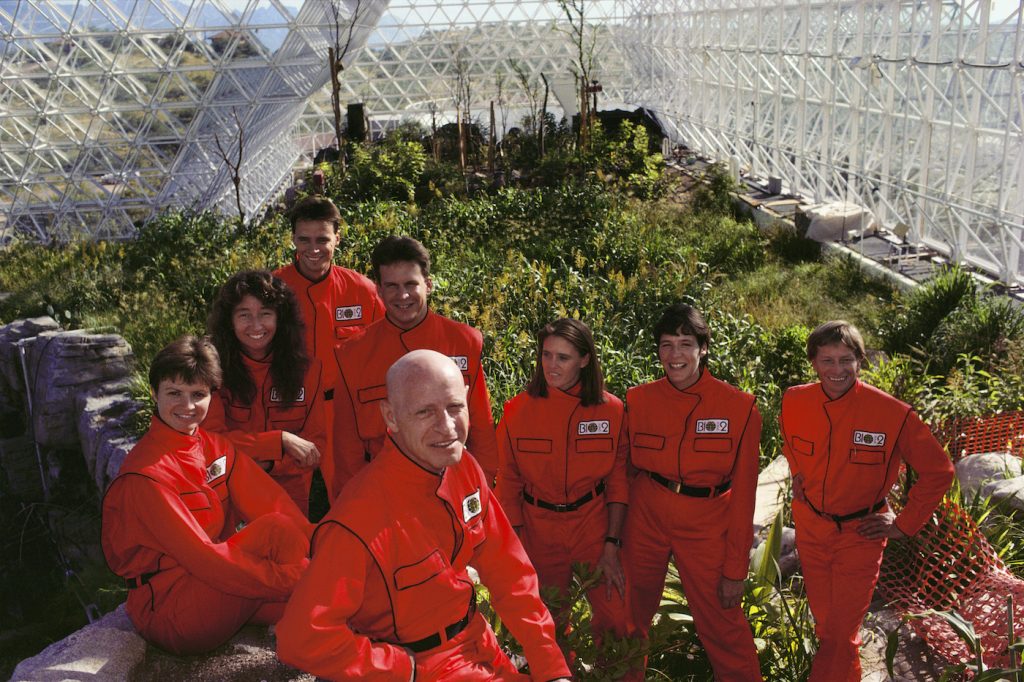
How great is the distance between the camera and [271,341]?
425cm

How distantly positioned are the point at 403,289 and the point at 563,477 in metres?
1.19

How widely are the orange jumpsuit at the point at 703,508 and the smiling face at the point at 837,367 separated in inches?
15.8

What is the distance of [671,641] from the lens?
4426mm

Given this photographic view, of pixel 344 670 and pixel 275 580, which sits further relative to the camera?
pixel 275 580

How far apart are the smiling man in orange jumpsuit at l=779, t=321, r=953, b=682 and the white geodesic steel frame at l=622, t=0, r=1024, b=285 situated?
8.19 metres

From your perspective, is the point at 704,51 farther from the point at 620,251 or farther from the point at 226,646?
the point at 226,646

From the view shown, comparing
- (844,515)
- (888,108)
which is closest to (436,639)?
(844,515)

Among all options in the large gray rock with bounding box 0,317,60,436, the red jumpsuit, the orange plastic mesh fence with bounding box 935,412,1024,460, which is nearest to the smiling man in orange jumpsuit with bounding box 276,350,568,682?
the red jumpsuit

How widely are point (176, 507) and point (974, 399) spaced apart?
5.92 metres

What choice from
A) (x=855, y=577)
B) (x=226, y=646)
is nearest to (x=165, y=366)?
(x=226, y=646)

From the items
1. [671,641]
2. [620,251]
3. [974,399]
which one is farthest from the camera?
[620,251]

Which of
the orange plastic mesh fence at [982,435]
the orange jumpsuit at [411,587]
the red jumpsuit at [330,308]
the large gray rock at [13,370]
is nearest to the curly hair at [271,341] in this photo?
the red jumpsuit at [330,308]

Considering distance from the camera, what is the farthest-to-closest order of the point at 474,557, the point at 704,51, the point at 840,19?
the point at 704,51, the point at 840,19, the point at 474,557

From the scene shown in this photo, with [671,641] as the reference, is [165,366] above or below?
above
